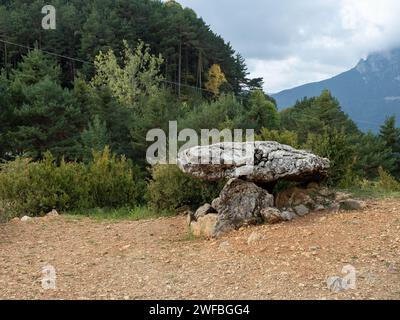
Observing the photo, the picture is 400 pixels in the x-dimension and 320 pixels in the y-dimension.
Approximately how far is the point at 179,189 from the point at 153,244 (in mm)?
2204

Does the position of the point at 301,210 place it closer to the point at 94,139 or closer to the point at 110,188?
the point at 110,188

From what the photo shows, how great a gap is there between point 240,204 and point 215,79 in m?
42.0

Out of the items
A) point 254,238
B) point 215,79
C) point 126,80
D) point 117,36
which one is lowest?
point 254,238

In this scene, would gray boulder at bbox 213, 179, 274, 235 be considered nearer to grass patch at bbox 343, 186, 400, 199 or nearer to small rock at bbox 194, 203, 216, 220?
small rock at bbox 194, 203, 216, 220

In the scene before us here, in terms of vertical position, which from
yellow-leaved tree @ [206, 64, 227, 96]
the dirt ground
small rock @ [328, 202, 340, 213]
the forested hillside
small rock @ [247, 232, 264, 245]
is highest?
the forested hillside

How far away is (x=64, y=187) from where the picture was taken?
941 centimetres

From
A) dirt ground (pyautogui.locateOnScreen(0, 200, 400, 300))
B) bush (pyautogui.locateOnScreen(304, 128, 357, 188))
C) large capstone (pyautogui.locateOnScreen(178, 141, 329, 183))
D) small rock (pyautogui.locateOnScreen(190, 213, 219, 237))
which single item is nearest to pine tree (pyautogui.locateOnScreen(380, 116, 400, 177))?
bush (pyautogui.locateOnScreen(304, 128, 357, 188))

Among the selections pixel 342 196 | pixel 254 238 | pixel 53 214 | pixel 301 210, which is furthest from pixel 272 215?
pixel 53 214

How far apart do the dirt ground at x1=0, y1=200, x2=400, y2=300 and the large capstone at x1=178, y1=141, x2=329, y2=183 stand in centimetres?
75

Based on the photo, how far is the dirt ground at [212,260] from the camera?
159 inches

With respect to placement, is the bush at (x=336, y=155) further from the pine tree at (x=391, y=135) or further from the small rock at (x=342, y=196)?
the pine tree at (x=391, y=135)

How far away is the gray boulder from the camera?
6.20 m
